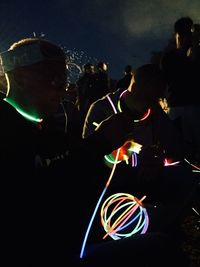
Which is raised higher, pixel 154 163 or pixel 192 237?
pixel 154 163

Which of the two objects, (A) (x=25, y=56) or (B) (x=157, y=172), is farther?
(B) (x=157, y=172)

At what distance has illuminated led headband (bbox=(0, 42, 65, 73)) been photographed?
2.16 metres

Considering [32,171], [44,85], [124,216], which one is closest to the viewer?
[32,171]

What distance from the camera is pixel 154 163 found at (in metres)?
3.10

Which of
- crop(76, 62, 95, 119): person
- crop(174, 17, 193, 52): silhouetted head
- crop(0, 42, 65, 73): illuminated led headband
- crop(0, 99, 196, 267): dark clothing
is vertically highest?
crop(0, 42, 65, 73): illuminated led headband

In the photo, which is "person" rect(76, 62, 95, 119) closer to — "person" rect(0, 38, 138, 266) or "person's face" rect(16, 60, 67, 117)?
Answer: "person's face" rect(16, 60, 67, 117)

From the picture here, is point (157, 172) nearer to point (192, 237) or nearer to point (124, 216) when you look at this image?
point (124, 216)

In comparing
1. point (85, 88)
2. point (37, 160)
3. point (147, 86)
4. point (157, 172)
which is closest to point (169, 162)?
point (147, 86)

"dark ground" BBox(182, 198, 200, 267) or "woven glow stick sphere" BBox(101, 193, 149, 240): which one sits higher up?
"woven glow stick sphere" BBox(101, 193, 149, 240)

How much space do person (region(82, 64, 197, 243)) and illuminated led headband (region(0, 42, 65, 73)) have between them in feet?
3.41

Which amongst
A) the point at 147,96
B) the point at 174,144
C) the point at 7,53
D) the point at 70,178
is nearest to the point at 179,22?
the point at 174,144

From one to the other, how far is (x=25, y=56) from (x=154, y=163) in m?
1.35

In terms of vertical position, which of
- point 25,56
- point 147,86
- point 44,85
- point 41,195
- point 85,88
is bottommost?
point 85,88

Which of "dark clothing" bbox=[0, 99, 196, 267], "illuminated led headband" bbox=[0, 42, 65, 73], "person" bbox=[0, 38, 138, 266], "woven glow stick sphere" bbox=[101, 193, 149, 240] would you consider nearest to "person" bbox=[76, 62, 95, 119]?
"woven glow stick sphere" bbox=[101, 193, 149, 240]
